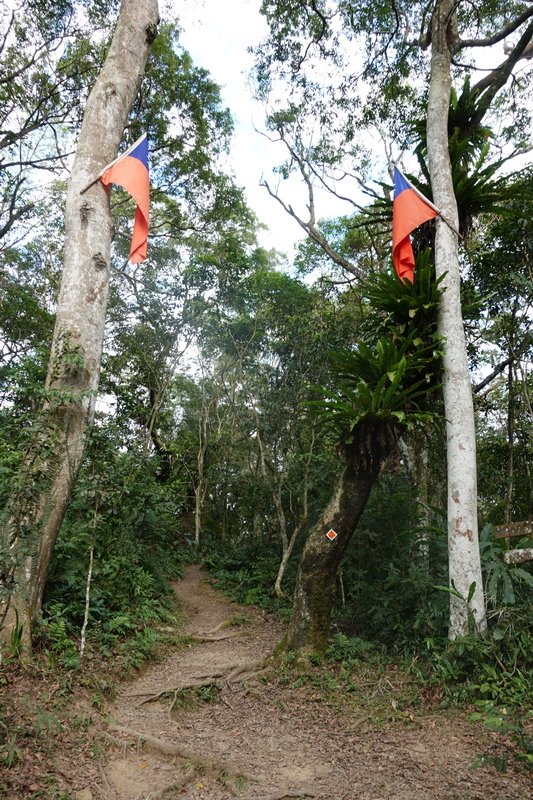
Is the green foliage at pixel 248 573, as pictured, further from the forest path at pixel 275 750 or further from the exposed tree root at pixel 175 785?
the exposed tree root at pixel 175 785

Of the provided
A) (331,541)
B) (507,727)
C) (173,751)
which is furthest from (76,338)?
(507,727)

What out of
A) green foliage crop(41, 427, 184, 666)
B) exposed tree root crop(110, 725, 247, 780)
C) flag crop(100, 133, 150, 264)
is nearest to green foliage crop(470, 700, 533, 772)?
exposed tree root crop(110, 725, 247, 780)

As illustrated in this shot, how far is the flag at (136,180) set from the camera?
16.2ft

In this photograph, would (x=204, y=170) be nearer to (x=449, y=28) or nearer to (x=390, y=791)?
(x=449, y=28)

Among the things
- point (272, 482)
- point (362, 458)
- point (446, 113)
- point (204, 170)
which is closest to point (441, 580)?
point (362, 458)

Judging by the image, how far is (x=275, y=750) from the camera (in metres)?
3.43

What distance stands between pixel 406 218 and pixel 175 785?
5466 mm

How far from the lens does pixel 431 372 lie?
16.5ft

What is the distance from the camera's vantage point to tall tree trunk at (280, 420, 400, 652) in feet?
16.2

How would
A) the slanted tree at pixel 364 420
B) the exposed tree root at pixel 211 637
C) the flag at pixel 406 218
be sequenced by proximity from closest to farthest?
the slanted tree at pixel 364 420 < the flag at pixel 406 218 < the exposed tree root at pixel 211 637

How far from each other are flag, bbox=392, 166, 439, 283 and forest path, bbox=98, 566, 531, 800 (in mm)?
4247

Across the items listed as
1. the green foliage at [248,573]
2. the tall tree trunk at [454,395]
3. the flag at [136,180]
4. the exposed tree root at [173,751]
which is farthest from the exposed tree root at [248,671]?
the flag at [136,180]

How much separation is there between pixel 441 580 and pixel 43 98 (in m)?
10.6

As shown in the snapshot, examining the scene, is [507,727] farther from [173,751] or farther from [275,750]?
[173,751]
